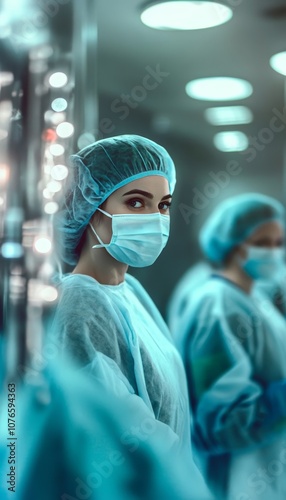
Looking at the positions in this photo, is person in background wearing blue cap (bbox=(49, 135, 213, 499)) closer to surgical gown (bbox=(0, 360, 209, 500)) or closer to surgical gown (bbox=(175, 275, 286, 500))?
surgical gown (bbox=(0, 360, 209, 500))

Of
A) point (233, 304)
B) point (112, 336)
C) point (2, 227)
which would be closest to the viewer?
point (112, 336)

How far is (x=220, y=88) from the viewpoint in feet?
6.43

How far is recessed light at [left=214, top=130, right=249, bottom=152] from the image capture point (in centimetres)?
195

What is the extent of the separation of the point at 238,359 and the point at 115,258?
48cm

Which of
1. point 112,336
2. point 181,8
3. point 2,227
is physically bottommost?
point 112,336

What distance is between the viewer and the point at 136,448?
183 cm

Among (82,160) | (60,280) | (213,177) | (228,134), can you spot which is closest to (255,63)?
(228,134)

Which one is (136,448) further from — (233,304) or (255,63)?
(255,63)

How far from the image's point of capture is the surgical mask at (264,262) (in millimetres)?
1985

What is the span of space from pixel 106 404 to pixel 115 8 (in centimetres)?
105
